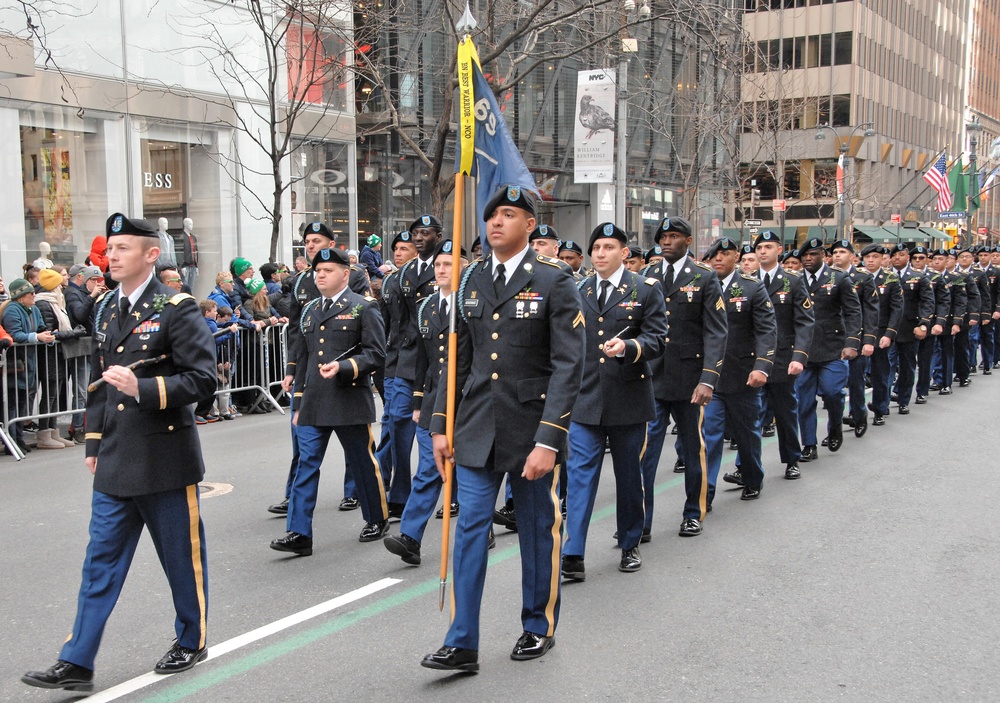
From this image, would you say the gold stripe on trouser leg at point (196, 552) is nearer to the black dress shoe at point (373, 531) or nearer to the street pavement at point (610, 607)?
the street pavement at point (610, 607)

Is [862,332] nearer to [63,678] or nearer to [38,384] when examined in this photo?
[38,384]

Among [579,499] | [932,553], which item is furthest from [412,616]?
[932,553]

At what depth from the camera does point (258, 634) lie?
537 cm

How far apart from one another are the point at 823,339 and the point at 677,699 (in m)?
6.94

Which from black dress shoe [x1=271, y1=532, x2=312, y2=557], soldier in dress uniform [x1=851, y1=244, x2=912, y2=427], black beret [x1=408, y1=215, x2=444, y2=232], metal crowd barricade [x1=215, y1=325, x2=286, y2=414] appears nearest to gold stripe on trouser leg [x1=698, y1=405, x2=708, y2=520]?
black beret [x1=408, y1=215, x2=444, y2=232]

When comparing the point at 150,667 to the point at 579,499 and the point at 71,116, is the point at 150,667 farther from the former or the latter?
the point at 71,116

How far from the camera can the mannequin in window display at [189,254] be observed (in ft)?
65.4

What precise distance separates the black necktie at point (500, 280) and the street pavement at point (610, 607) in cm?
177

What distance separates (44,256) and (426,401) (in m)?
12.3

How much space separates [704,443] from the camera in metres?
7.59

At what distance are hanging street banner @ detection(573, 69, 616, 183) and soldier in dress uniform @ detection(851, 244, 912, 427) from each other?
21.9ft

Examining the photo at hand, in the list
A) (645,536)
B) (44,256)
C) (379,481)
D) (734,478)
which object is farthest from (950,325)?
(44,256)

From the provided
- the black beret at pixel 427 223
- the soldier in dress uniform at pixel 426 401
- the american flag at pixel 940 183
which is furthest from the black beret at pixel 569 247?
the american flag at pixel 940 183

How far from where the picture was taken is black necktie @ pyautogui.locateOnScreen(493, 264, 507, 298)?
4.89 m
